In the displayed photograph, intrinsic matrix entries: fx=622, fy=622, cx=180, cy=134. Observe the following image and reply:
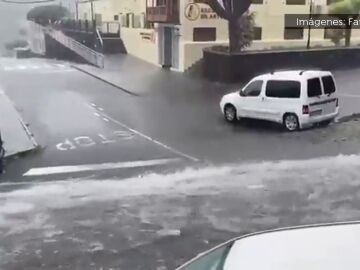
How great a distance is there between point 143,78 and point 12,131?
1282 millimetres

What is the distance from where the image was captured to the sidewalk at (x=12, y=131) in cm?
527

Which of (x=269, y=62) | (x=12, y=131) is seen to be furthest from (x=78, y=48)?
(x=269, y=62)

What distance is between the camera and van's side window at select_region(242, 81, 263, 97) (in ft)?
19.1

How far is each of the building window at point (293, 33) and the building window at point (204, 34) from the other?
69 centimetres

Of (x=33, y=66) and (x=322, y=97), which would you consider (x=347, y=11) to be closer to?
(x=322, y=97)

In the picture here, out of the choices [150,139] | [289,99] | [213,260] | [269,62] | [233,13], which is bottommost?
[150,139]

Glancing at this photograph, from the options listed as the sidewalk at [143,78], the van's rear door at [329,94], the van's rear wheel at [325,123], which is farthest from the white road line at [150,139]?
the van's rear door at [329,94]

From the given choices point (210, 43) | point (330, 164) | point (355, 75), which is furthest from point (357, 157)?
point (210, 43)

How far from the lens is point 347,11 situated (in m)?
5.82

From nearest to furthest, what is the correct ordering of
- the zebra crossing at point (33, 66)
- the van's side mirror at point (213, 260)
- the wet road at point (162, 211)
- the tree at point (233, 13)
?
the van's side mirror at point (213, 260)
the wet road at point (162, 211)
the zebra crossing at point (33, 66)
the tree at point (233, 13)

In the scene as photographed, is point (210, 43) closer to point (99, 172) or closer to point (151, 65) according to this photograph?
point (151, 65)

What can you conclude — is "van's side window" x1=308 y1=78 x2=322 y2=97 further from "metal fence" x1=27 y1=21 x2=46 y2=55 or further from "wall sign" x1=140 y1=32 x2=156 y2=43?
"metal fence" x1=27 y1=21 x2=46 y2=55

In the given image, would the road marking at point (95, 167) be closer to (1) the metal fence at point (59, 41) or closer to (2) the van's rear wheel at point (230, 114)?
(2) the van's rear wheel at point (230, 114)

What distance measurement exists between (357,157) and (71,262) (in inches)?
112
